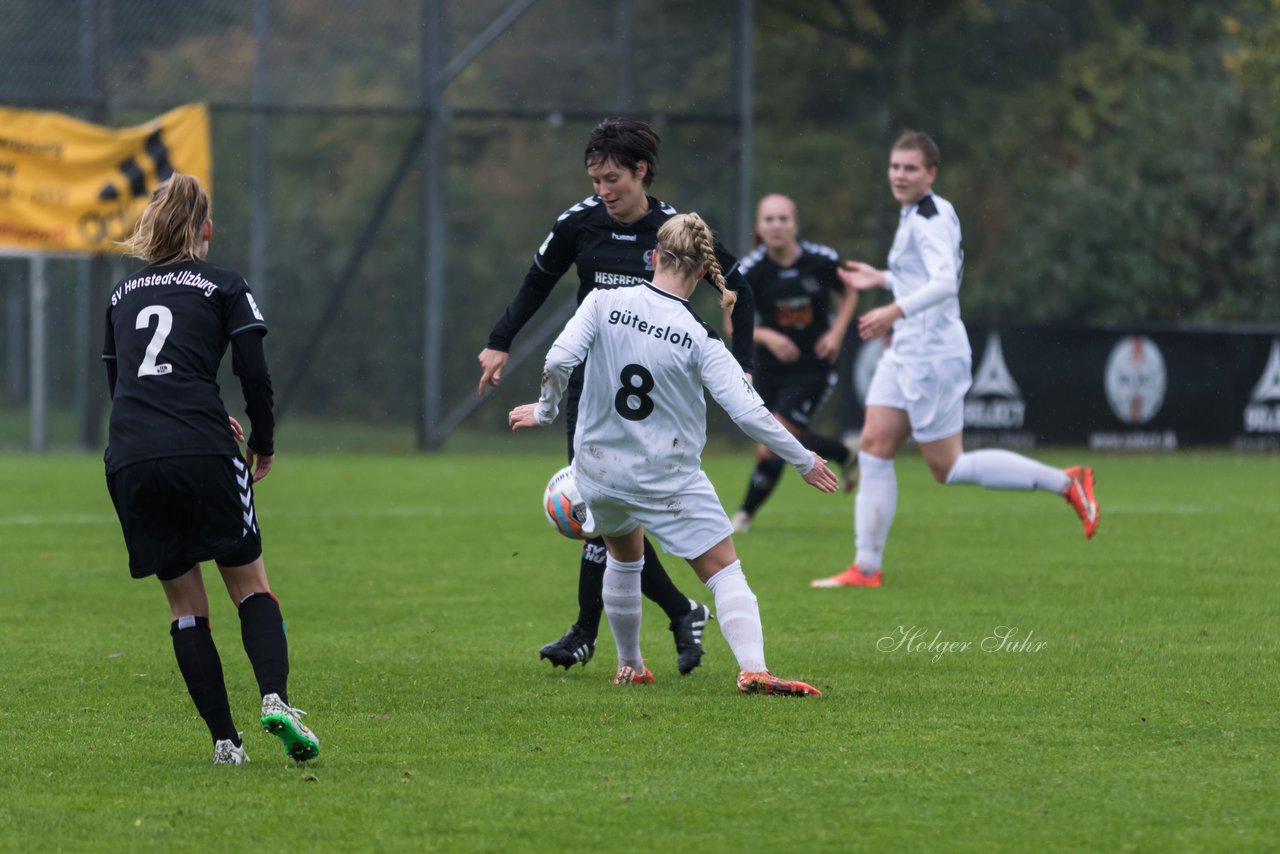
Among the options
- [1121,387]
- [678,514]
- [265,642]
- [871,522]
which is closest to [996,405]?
[1121,387]

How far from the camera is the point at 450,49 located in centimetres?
2102

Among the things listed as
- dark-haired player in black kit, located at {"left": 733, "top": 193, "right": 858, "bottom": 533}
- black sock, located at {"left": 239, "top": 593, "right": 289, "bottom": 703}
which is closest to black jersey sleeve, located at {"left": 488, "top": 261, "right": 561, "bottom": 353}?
black sock, located at {"left": 239, "top": 593, "right": 289, "bottom": 703}

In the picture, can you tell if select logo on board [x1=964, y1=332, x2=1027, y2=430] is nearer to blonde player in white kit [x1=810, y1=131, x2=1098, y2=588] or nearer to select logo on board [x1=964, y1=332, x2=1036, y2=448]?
select logo on board [x1=964, y1=332, x2=1036, y2=448]

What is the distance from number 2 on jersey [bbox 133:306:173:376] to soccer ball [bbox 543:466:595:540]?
1.63 meters

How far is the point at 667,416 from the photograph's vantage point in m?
5.90

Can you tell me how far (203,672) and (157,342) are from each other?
92 centimetres

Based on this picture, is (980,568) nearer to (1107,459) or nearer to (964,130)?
(1107,459)

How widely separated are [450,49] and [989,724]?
16.7 meters

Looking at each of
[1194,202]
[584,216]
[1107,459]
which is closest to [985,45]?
[1194,202]

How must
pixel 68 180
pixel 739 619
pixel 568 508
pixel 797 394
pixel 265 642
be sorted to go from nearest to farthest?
pixel 265 642, pixel 739 619, pixel 568 508, pixel 797 394, pixel 68 180

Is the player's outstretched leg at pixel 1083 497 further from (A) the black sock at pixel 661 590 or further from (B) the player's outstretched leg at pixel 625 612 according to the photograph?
(B) the player's outstretched leg at pixel 625 612

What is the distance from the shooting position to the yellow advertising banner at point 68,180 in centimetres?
1959

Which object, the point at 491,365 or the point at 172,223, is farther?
the point at 491,365

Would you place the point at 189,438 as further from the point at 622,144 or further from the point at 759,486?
the point at 759,486
